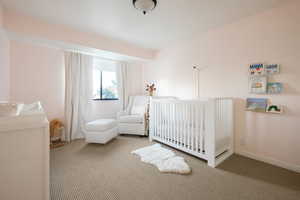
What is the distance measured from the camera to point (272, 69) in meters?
1.86

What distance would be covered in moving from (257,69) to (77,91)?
3.58m

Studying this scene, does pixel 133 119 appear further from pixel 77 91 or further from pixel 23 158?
pixel 23 158

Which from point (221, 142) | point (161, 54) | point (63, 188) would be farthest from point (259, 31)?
point (63, 188)

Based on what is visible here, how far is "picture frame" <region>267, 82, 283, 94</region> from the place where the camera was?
1.80 metres

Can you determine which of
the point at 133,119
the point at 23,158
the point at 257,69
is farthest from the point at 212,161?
the point at 23,158

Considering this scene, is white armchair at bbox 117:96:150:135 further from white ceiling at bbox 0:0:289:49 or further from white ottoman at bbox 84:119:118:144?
white ceiling at bbox 0:0:289:49

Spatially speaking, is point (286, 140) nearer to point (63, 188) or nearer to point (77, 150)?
point (63, 188)

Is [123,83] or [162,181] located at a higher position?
[123,83]

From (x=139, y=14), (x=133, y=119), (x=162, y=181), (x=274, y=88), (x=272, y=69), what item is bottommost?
(x=162, y=181)

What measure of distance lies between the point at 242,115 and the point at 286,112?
524mm

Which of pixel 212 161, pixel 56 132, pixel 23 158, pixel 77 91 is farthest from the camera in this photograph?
pixel 77 91

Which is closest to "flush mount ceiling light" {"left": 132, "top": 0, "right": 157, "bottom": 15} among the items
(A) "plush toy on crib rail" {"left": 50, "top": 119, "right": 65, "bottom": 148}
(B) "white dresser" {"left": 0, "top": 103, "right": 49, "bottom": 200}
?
(B) "white dresser" {"left": 0, "top": 103, "right": 49, "bottom": 200}

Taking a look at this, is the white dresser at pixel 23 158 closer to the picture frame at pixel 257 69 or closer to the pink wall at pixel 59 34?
the pink wall at pixel 59 34

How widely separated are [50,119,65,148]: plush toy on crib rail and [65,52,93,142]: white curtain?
0.38 ft
